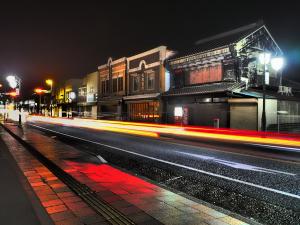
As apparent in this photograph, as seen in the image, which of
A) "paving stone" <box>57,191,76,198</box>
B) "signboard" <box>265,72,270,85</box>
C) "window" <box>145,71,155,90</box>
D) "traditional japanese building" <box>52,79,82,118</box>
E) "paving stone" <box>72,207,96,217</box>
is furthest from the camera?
"traditional japanese building" <box>52,79,82,118</box>

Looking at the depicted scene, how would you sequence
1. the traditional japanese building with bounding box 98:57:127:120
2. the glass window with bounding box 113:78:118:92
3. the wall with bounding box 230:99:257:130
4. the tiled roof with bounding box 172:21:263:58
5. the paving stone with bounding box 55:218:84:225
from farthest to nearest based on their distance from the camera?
the glass window with bounding box 113:78:118:92 < the traditional japanese building with bounding box 98:57:127:120 < the tiled roof with bounding box 172:21:263:58 < the wall with bounding box 230:99:257:130 < the paving stone with bounding box 55:218:84:225

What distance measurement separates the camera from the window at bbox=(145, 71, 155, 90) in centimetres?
4031

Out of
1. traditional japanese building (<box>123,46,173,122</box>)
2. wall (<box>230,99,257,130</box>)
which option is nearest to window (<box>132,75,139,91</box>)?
traditional japanese building (<box>123,46,173,122</box>)

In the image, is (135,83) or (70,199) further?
(135,83)

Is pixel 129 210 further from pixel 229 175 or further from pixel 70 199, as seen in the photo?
pixel 229 175

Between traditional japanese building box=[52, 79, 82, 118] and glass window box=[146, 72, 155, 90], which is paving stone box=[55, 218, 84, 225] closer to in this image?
glass window box=[146, 72, 155, 90]

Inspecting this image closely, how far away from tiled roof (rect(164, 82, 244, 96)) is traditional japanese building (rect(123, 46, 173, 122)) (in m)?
2.37

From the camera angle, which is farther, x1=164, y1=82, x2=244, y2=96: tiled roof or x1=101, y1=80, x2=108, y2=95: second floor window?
x1=101, y1=80, x2=108, y2=95: second floor window

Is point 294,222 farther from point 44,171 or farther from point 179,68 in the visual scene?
point 179,68

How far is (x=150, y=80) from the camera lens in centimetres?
4081

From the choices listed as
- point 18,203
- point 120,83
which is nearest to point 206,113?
point 120,83

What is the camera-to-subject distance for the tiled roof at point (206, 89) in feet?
91.0

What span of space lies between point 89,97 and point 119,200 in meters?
53.7

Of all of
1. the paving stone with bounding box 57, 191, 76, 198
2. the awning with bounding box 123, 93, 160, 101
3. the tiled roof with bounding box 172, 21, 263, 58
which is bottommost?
the paving stone with bounding box 57, 191, 76, 198
